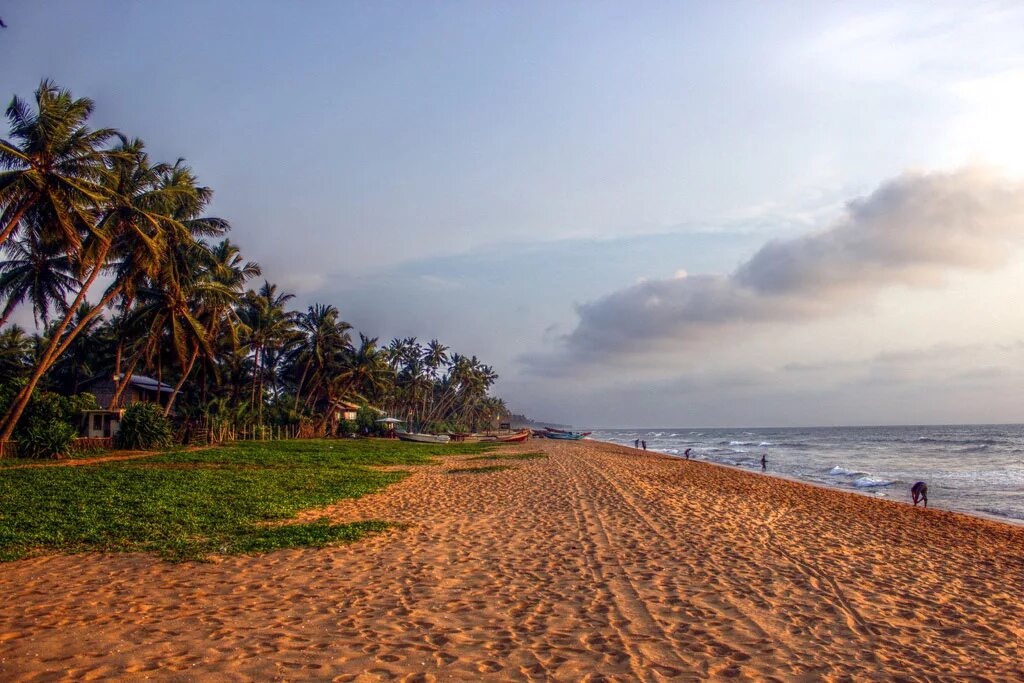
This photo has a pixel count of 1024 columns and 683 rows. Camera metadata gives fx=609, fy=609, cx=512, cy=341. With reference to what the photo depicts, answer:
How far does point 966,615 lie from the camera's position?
7.05 metres

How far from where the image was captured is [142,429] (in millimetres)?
25906

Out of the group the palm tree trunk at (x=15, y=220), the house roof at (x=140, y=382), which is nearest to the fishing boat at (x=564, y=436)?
the house roof at (x=140, y=382)

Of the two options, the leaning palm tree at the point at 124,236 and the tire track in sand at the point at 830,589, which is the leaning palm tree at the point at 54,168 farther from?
the tire track in sand at the point at 830,589

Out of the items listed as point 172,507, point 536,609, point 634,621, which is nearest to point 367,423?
point 172,507

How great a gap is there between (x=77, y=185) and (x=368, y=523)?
1511cm

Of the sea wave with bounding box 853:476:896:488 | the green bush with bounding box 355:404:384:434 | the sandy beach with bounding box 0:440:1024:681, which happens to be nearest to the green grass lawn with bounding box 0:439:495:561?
the sandy beach with bounding box 0:440:1024:681

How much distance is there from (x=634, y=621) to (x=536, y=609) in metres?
1.04

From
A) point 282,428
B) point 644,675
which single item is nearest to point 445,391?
point 282,428

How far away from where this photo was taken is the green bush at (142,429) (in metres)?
25.7

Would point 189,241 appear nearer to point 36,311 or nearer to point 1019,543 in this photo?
point 36,311

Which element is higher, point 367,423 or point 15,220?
point 15,220

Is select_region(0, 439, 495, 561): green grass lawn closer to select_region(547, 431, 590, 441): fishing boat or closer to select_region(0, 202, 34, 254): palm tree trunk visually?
select_region(0, 202, 34, 254): palm tree trunk

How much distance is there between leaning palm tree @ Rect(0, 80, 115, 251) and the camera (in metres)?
17.3

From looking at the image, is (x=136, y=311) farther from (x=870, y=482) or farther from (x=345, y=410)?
(x=870, y=482)
